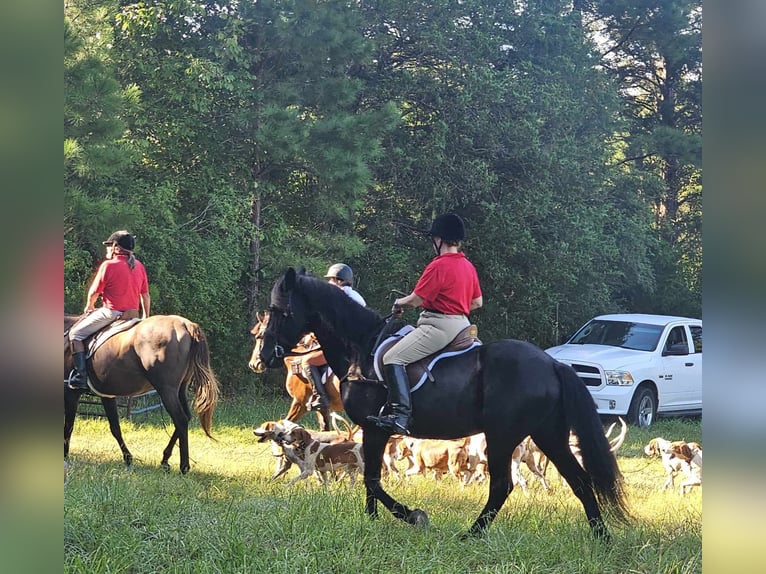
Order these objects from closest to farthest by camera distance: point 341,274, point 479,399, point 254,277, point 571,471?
point 571,471 < point 479,399 < point 341,274 < point 254,277

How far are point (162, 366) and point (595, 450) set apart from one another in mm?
4548

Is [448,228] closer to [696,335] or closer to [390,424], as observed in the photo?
[390,424]

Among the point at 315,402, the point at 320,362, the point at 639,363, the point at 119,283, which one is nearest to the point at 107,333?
the point at 119,283

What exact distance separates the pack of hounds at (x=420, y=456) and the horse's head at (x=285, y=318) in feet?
3.62

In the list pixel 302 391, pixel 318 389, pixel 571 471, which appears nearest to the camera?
pixel 571 471

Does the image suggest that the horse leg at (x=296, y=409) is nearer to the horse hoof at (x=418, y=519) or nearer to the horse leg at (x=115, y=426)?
the horse leg at (x=115, y=426)

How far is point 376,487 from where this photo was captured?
5930 mm

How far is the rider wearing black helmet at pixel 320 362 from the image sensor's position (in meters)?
8.70

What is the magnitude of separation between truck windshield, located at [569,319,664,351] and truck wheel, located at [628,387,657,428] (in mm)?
665

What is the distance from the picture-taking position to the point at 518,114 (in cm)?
1664

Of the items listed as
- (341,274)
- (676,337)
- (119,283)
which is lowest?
(676,337)
